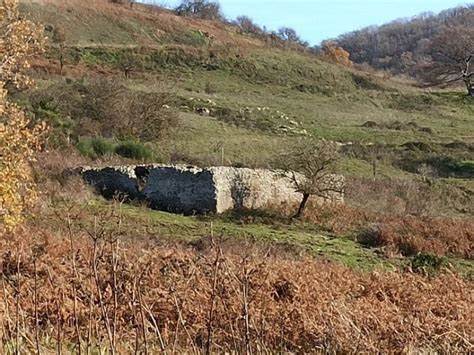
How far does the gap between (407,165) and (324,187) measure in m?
10.9

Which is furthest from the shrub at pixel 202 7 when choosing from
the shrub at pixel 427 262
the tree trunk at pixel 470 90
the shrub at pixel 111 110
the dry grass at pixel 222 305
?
the dry grass at pixel 222 305

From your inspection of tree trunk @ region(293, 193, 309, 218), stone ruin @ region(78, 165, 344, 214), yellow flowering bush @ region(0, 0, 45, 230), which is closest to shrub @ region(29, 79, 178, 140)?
stone ruin @ region(78, 165, 344, 214)

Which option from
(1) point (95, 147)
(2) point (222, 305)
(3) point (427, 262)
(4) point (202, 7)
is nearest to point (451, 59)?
(4) point (202, 7)

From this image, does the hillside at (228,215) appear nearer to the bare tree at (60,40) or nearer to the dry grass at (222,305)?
the dry grass at (222,305)

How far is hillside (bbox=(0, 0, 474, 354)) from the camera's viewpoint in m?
7.48

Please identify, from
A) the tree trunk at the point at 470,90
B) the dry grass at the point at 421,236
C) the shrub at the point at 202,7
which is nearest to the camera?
the dry grass at the point at 421,236

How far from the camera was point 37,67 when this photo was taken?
45906mm

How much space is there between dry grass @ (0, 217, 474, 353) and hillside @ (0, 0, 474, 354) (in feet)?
0.13

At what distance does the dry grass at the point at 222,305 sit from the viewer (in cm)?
673

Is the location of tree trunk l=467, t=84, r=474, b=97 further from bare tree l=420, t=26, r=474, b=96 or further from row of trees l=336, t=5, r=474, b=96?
bare tree l=420, t=26, r=474, b=96

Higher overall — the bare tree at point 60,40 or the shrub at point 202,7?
the shrub at point 202,7

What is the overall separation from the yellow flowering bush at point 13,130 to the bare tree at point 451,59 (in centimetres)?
6187

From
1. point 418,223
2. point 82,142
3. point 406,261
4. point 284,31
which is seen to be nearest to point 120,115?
point 82,142

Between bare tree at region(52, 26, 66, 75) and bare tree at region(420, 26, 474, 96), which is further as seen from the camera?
bare tree at region(420, 26, 474, 96)
